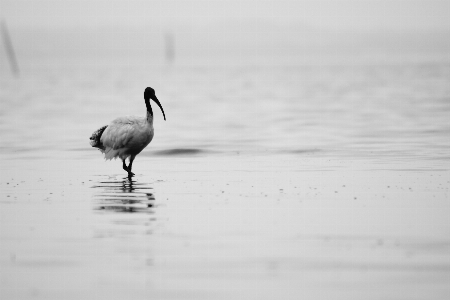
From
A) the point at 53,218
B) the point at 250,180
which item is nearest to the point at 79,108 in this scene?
the point at 250,180

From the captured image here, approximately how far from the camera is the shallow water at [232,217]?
25.3 ft

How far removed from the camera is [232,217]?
1064 cm

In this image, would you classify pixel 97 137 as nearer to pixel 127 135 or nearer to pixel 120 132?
pixel 120 132

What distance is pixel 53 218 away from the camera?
1080cm

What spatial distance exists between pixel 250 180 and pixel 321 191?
6.04 ft

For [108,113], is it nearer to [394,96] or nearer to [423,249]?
[394,96]

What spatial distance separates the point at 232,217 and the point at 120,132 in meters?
5.10

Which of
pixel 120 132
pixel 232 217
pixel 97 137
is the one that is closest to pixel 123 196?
pixel 232 217

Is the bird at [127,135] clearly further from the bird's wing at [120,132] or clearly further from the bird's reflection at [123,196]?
the bird's reflection at [123,196]

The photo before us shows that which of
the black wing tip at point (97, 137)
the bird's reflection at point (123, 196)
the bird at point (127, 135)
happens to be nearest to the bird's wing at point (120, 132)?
the bird at point (127, 135)

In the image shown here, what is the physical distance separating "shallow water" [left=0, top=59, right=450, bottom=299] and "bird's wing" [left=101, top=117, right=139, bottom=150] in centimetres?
63

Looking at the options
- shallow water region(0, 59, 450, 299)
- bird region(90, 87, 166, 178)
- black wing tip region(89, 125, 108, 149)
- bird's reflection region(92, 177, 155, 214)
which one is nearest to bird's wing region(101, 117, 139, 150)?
bird region(90, 87, 166, 178)

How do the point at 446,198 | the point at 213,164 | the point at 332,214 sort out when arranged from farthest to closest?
the point at 213,164
the point at 446,198
the point at 332,214

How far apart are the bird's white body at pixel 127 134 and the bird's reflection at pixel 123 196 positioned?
2.30ft
